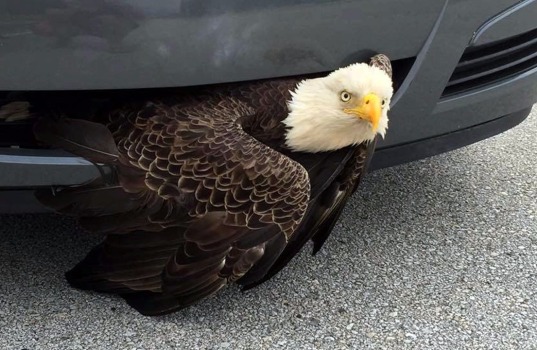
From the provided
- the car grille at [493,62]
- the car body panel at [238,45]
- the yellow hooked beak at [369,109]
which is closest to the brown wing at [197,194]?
the car body panel at [238,45]

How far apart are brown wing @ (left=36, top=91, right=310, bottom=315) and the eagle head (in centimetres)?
14

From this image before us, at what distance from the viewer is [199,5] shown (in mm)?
2295

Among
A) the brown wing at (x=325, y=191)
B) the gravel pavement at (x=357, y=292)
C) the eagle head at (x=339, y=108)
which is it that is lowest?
the gravel pavement at (x=357, y=292)

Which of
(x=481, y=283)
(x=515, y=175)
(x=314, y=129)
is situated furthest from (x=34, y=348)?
(x=515, y=175)

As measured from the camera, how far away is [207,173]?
246 centimetres

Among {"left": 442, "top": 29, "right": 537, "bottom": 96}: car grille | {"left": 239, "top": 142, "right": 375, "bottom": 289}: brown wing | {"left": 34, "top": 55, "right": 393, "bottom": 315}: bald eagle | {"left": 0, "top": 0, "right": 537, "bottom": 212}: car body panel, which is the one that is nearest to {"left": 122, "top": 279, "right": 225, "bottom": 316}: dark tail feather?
{"left": 34, "top": 55, "right": 393, "bottom": 315}: bald eagle

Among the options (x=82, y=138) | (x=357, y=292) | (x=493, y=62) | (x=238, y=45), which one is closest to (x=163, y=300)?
(x=82, y=138)

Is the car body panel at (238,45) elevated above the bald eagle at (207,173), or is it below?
above

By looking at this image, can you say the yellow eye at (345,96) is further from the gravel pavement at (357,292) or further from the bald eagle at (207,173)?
the gravel pavement at (357,292)

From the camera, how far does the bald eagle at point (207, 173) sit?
8.13 feet

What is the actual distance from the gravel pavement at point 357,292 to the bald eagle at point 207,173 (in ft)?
0.62

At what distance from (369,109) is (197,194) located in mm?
574

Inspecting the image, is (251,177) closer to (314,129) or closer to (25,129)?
(314,129)

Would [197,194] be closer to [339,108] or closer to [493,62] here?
[339,108]
